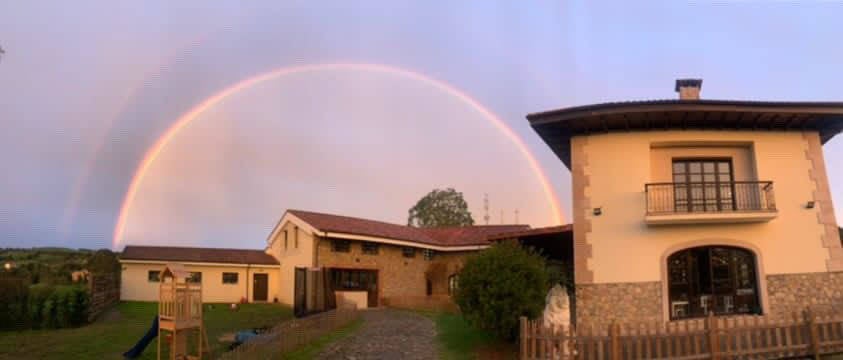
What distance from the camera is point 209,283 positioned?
31.7 m

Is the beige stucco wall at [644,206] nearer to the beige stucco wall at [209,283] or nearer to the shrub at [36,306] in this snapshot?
the shrub at [36,306]

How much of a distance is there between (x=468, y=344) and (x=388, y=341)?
2.72 meters

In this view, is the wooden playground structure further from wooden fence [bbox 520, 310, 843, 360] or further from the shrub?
wooden fence [bbox 520, 310, 843, 360]

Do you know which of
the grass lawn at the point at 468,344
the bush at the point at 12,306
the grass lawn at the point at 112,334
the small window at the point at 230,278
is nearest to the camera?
the grass lawn at the point at 468,344

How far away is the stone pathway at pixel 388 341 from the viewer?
1507 cm


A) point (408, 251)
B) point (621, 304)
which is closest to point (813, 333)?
point (621, 304)

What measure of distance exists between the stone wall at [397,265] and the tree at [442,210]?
2596 cm

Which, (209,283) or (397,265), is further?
(209,283)

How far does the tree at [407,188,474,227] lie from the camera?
2378 inches

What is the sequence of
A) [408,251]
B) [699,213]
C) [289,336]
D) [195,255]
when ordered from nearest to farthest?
[699,213] < [289,336] < [408,251] < [195,255]

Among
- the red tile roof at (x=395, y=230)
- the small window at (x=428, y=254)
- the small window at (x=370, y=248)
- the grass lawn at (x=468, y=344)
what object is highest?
the red tile roof at (x=395, y=230)

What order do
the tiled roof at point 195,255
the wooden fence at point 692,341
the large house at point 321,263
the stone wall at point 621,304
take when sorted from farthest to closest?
the tiled roof at point 195,255, the large house at point 321,263, the stone wall at point 621,304, the wooden fence at point 692,341

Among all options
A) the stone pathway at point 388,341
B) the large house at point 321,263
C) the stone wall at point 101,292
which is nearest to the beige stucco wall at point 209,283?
the large house at point 321,263

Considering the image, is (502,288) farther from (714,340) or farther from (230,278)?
(230,278)
